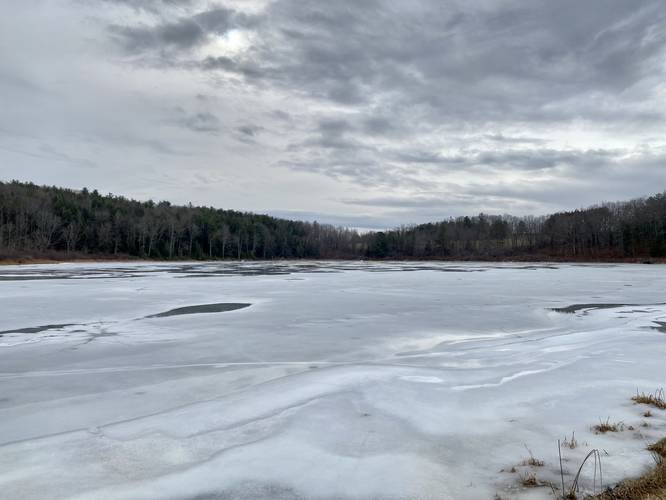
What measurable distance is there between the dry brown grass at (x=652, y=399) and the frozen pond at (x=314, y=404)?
0.16 m

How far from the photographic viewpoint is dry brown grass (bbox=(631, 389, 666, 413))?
4625 millimetres

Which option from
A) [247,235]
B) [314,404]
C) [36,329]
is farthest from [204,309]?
[247,235]

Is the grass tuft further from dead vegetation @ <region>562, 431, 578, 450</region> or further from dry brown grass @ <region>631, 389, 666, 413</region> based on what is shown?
dead vegetation @ <region>562, 431, 578, 450</region>

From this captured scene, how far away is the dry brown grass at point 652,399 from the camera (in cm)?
462

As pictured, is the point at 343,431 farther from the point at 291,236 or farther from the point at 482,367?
the point at 291,236

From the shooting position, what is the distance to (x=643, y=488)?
295 centimetres

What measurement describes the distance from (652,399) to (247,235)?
96.2 metres

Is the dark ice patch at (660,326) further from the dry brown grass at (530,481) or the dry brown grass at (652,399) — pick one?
the dry brown grass at (530,481)

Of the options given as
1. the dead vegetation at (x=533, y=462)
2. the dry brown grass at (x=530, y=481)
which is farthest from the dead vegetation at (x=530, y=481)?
the dead vegetation at (x=533, y=462)

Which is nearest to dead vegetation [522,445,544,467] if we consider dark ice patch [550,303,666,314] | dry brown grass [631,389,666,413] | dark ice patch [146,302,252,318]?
dry brown grass [631,389,666,413]

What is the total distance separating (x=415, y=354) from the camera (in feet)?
24.4

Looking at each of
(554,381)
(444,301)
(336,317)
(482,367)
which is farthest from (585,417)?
(444,301)

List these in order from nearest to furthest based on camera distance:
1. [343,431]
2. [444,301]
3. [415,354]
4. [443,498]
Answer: [443,498]
[343,431]
[415,354]
[444,301]

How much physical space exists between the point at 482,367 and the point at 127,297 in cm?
1260
